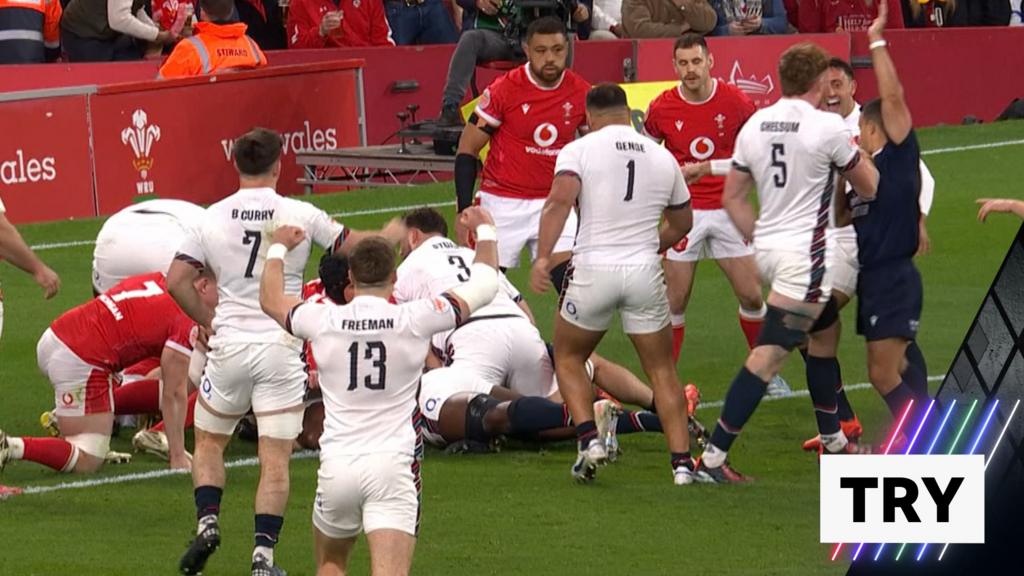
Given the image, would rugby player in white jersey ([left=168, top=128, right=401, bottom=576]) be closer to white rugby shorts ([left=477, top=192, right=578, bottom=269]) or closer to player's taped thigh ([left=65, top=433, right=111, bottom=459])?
player's taped thigh ([left=65, top=433, right=111, bottom=459])

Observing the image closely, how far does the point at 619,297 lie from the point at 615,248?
0.85 feet

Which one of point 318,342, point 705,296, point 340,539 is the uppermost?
point 318,342

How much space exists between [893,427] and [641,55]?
1182 centimetres

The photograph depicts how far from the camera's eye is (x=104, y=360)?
11930mm

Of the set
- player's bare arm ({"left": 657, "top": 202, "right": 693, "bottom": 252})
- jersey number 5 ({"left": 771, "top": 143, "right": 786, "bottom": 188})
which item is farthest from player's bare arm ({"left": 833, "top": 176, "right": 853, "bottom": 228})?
player's bare arm ({"left": 657, "top": 202, "right": 693, "bottom": 252})

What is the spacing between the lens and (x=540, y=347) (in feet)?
41.4

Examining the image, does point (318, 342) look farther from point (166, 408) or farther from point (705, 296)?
point (705, 296)

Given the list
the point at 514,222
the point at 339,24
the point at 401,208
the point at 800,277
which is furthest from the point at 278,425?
the point at 339,24

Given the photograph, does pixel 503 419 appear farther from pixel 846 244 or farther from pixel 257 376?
pixel 257 376

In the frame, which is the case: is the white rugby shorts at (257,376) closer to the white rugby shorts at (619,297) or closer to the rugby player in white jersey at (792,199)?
the white rugby shorts at (619,297)

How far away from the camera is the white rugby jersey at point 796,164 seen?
35.1 ft

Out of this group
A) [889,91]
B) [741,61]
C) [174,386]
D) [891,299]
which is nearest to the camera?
[889,91]

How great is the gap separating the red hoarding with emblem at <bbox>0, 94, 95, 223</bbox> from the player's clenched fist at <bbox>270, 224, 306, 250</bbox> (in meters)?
10.4

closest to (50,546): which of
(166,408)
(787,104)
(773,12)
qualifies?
(166,408)
